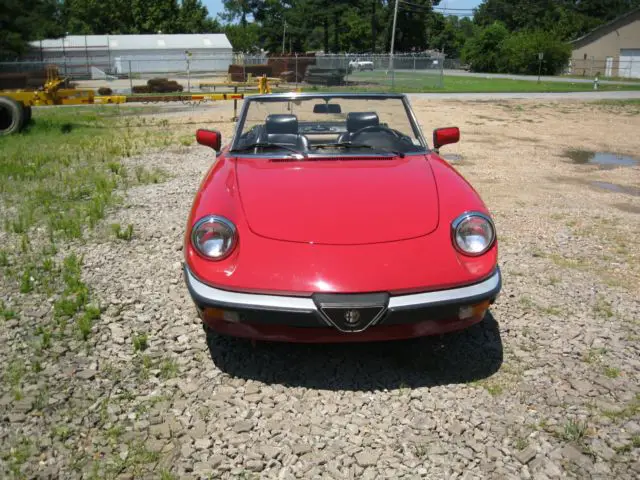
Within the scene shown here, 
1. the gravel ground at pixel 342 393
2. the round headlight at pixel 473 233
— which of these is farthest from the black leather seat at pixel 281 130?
the round headlight at pixel 473 233

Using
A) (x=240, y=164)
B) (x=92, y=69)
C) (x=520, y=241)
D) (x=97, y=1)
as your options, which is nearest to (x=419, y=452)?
(x=240, y=164)

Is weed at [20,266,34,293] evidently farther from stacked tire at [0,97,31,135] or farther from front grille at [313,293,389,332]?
stacked tire at [0,97,31,135]

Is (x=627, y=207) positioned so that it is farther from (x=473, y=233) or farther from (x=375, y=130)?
(x=473, y=233)

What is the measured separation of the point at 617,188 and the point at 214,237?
7038 millimetres

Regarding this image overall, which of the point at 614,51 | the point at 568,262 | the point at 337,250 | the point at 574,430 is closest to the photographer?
the point at 574,430

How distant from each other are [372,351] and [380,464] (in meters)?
1.05

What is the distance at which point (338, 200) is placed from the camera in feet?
11.6

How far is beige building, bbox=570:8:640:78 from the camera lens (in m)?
59.4

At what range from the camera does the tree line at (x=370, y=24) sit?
2699 inches

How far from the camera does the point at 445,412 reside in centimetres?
301

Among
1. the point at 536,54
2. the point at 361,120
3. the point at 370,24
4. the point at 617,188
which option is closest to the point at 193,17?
the point at 370,24

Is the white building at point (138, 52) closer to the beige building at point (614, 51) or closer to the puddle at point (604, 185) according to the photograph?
the beige building at point (614, 51)

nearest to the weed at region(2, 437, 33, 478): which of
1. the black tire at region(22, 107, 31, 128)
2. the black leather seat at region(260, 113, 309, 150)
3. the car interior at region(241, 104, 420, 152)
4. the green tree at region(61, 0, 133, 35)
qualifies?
the car interior at region(241, 104, 420, 152)

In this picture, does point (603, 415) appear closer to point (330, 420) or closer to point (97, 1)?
point (330, 420)
